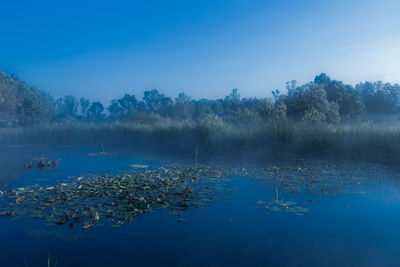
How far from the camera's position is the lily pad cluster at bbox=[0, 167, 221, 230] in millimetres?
5039

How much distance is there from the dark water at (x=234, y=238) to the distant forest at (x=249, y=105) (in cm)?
982

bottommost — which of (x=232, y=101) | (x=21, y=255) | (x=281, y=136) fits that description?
(x=21, y=255)

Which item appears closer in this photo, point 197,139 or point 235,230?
point 235,230

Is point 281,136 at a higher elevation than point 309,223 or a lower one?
higher

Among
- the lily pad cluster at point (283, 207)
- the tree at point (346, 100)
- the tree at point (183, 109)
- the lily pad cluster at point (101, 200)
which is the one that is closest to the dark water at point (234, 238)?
the lily pad cluster at point (283, 207)

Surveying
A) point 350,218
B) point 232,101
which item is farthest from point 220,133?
point 232,101

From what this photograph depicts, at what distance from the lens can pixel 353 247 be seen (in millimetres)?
4051

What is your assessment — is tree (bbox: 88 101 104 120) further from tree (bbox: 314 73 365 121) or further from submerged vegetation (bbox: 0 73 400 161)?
tree (bbox: 314 73 365 121)

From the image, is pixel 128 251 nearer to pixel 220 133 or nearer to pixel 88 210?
pixel 88 210

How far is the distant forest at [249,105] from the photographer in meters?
21.6

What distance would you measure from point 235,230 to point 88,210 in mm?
2725

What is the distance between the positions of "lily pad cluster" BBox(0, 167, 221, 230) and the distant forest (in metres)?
9.68

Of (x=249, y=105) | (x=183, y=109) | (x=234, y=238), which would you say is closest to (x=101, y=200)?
(x=234, y=238)

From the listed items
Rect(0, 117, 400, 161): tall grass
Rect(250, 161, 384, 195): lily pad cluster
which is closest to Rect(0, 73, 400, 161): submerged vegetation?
Rect(0, 117, 400, 161): tall grass
